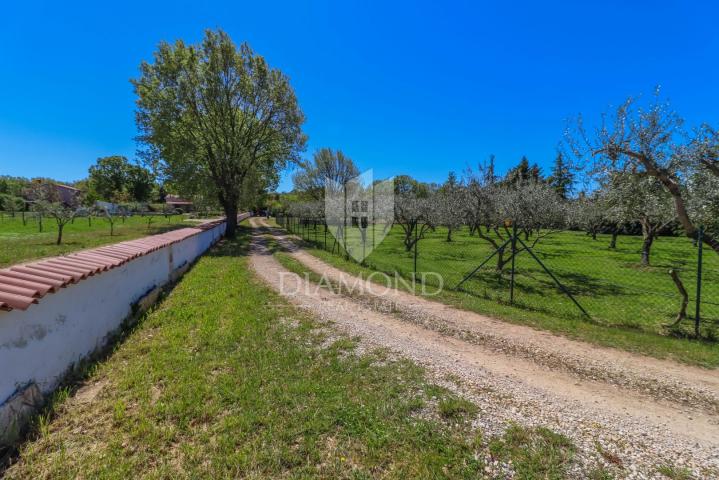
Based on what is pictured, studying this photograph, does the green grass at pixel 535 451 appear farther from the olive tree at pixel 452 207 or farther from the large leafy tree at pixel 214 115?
the large leafy tree at pixel 214 115

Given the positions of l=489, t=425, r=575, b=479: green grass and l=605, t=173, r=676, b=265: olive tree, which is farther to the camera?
l=605, t=173, r=676, b=265: olive tree

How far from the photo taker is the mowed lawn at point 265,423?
2.36 m

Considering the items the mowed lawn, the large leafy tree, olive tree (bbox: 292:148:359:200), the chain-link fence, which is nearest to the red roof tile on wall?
the mowed lawn

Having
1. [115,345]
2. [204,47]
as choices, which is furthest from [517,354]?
[204,47]

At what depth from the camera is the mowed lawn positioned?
236 centimetres

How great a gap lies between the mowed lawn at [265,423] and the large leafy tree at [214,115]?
18859 millimetres

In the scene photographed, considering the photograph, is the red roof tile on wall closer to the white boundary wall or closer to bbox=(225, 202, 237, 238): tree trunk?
the white boundary wall

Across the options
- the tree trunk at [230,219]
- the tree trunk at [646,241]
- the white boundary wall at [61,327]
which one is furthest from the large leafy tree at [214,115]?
the tree trunk at [646,241]

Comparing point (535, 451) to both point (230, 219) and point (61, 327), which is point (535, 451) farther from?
point (230, 219)

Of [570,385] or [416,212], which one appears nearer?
[570,385]

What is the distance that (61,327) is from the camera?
3543mm

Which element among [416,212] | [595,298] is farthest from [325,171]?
[595,298]

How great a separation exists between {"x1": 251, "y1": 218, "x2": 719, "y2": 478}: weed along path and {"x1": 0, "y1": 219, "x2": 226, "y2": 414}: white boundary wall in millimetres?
3410

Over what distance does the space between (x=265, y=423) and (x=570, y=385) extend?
3.64m
